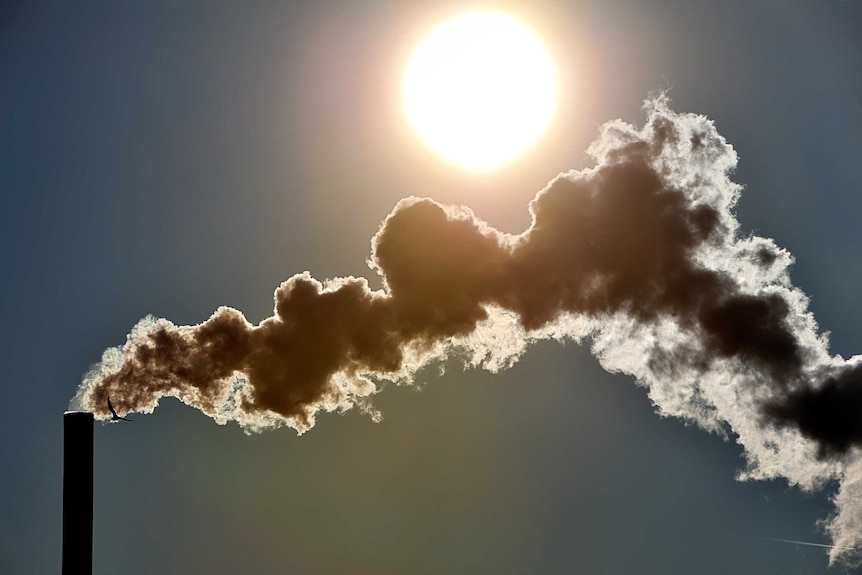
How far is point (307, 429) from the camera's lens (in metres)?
43.3

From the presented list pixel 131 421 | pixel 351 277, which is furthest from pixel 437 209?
pixel 131 421

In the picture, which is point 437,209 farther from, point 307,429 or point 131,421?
point 131,421

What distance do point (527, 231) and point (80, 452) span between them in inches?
747

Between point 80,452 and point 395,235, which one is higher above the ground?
point 395,235

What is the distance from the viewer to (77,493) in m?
38.7

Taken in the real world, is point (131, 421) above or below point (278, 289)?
below

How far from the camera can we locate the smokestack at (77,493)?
38156 millimetres

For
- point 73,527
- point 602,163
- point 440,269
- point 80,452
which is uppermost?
point 602,163

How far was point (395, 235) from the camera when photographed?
4116 cm

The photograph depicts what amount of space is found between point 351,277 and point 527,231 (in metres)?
7.34

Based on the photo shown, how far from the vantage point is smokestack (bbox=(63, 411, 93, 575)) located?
3816cm

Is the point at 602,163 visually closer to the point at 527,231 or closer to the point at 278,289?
the point at 527,231

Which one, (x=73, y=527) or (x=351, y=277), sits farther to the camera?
(x=351, y=277)

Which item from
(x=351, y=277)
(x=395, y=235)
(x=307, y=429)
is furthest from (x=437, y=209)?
(x=307, y=429)
